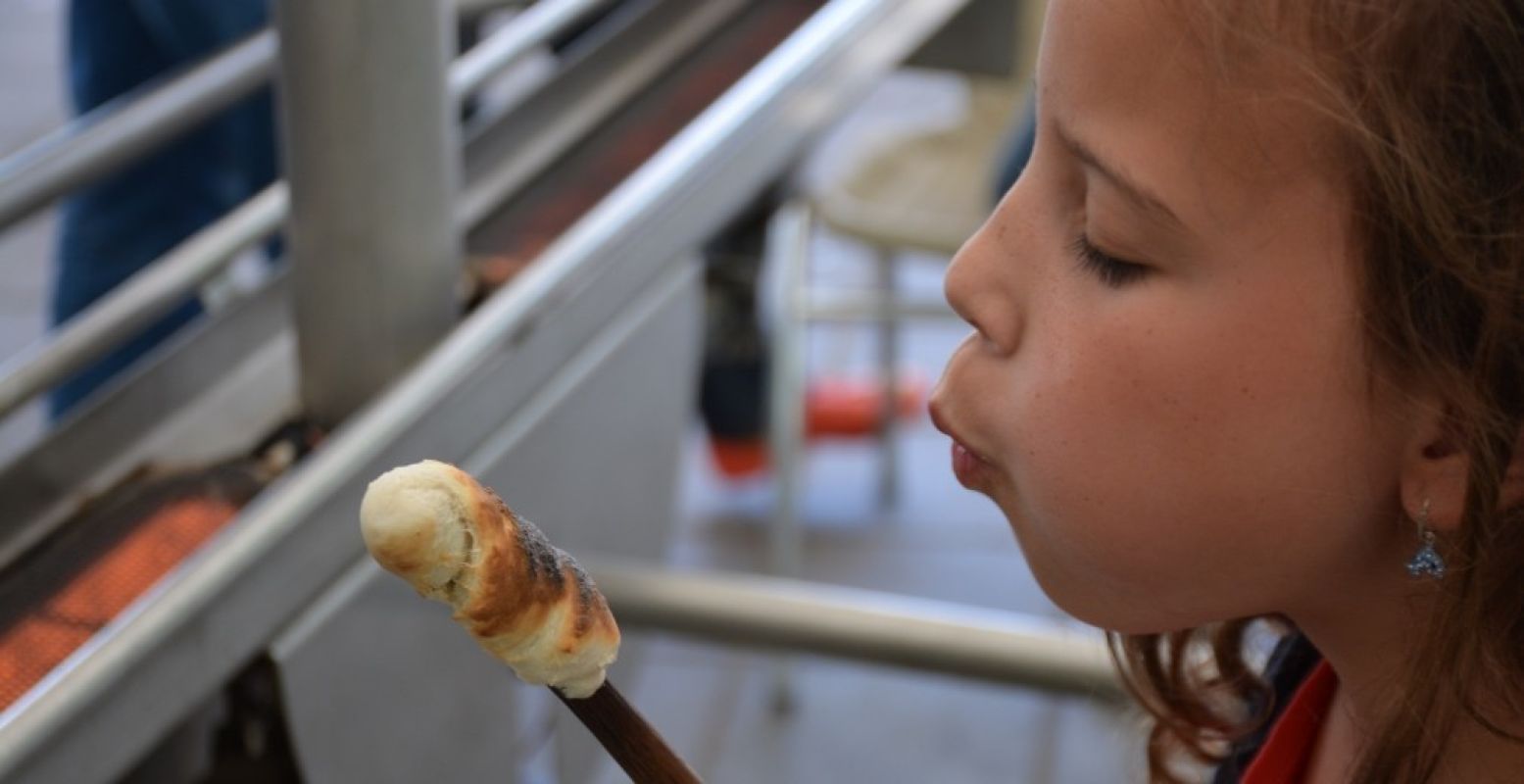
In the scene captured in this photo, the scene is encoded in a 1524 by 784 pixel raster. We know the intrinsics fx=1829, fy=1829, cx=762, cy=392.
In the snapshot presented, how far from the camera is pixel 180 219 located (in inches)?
52.7

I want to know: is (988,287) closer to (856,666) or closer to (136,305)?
(136,305)

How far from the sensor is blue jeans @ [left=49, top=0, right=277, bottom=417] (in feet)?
4.21

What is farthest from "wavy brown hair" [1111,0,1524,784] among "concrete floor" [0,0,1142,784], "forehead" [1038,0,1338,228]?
"concrete floor" [0,0,1142,784]

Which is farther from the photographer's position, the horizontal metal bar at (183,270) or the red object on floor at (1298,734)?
the horizontal metal bar at (183,270)

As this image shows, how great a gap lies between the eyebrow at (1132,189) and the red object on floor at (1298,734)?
25cm

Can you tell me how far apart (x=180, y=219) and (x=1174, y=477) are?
38.9 inches

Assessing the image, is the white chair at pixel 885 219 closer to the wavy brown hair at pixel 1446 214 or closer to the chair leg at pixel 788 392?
the chair leg at pixel 788 392

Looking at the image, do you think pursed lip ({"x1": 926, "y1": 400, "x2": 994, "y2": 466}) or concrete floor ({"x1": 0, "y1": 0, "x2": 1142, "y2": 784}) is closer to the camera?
pursed lip ({"x1": 926, "y1": 400, "x2": 994, "y2": 466})

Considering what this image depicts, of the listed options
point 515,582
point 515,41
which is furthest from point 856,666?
point 515,582

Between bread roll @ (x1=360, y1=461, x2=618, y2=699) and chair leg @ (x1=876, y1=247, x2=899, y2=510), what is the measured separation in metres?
1.71

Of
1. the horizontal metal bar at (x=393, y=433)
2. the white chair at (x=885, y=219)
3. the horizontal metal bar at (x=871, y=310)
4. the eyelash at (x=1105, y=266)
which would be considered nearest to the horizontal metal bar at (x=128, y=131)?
the horizontal metal bar at (x=393, y=433)

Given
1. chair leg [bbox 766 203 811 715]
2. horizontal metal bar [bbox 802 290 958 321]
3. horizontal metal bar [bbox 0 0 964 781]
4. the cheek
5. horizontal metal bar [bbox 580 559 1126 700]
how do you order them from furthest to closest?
1. horizontal metal bar [bbox 802 290 958 321]
2. chair leg [bbox 766 203 811 715]
3. horizontal metal bar [bbox 580 559 1126 700]
4. horizontal metal bar [bbox 0 0 964 781]
5. the cheek

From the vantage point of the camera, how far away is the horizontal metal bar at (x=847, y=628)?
101 cm

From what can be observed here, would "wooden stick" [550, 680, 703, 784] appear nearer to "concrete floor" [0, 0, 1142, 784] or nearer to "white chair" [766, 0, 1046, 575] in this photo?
"concrete floor" [0, 0, 1142, 784]
